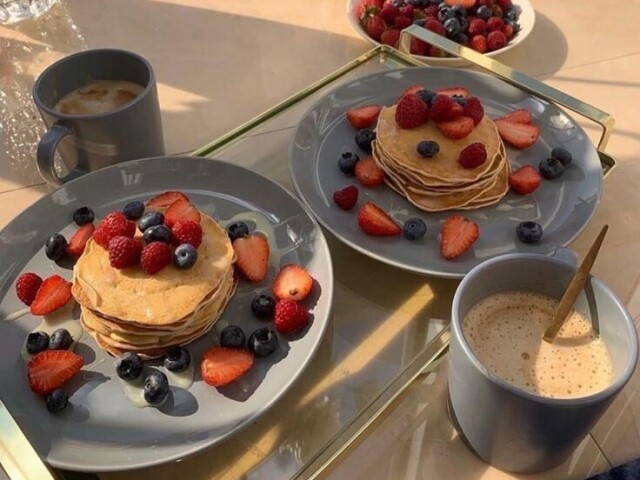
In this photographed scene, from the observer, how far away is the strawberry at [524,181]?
104cm

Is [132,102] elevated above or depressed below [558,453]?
above

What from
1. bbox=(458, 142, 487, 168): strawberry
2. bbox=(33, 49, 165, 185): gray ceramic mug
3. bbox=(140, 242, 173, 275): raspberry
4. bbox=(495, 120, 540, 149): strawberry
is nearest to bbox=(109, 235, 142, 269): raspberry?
bbox=(140, 242, 173, 275): raspberry

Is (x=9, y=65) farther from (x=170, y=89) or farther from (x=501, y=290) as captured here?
(x=501, y=290)

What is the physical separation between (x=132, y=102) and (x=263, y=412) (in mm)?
534

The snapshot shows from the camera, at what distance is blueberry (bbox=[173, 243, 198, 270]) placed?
84 cm

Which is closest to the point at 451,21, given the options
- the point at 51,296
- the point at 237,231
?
the point at 237,231

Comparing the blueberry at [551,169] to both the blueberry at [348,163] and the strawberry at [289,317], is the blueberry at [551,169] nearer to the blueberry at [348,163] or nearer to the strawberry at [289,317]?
the blueberry at [348,163]

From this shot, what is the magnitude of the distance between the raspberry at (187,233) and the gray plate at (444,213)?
186 millimetres

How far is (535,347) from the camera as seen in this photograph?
77cm

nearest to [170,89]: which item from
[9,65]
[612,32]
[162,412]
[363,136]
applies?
[9,65]

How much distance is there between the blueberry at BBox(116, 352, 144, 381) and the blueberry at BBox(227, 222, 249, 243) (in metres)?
0.22

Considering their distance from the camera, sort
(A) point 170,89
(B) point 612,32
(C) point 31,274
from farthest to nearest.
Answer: (B) point 612,32 < (A) point 170,89 < (C) point 31,274

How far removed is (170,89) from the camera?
1.42 m

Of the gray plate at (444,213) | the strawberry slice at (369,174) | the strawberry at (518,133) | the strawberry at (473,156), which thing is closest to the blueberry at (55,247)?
the gray plate at (444,213)
